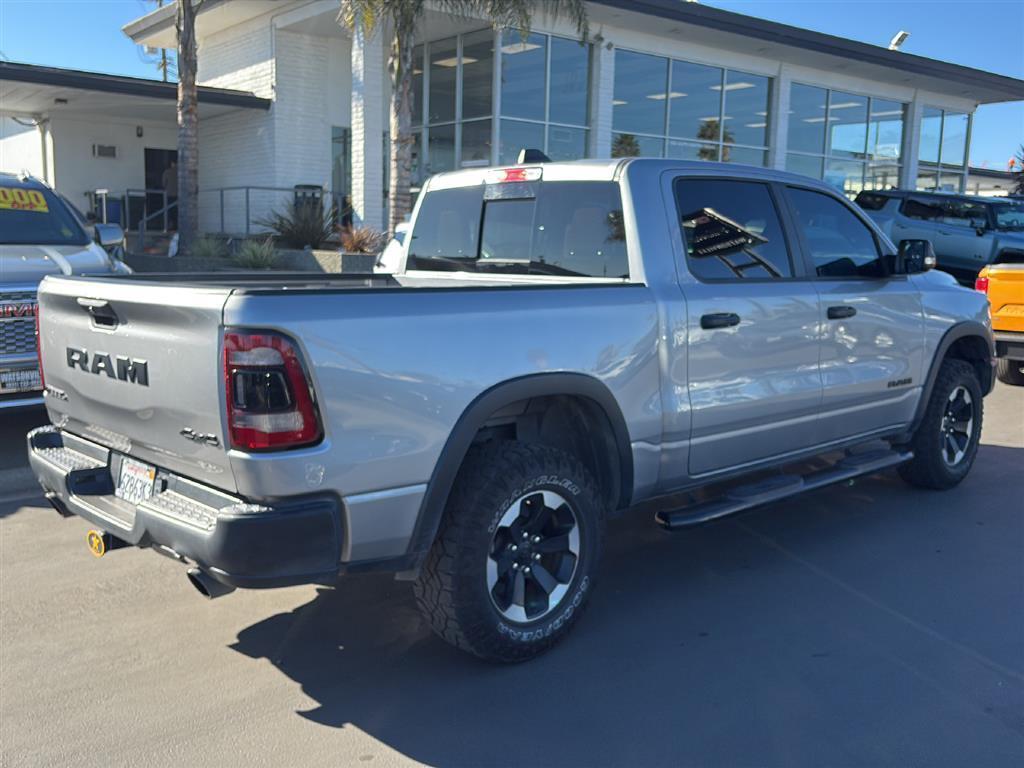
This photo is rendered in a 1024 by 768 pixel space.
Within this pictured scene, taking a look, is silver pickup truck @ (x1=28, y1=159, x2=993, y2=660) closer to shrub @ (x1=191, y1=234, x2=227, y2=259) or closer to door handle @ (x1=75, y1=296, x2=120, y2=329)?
door handle @ (x1=75, y1=296, x2=120, y2=329)

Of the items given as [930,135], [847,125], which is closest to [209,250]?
[847,125]

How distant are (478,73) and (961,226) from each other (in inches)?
374

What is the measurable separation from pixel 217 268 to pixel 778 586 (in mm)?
12564

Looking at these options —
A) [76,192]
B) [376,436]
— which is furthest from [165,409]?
[76,192]

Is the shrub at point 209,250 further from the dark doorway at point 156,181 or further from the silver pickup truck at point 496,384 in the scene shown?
the silver pickup truck at point 496,384

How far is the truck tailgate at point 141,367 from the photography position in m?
3.03

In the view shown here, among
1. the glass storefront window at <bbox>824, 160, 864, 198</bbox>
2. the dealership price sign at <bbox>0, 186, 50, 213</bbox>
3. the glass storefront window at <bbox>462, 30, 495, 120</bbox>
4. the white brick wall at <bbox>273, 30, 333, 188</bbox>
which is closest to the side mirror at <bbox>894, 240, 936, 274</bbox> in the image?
the dealership price sign at <bbox>0, 186, 50, 213</bbox>

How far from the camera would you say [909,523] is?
560 cm

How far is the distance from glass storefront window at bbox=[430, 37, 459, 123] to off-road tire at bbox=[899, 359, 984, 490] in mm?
14853

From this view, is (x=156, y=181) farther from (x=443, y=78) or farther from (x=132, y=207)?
(x=443, y=78)

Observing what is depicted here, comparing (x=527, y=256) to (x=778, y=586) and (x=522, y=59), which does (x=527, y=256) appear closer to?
(x=778, y=586)

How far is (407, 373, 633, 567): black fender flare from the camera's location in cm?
330

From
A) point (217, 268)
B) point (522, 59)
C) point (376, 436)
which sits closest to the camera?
point (376, 436)

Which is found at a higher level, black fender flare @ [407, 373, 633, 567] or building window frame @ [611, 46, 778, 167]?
building window frame @ [611, 46, 778, 167]
